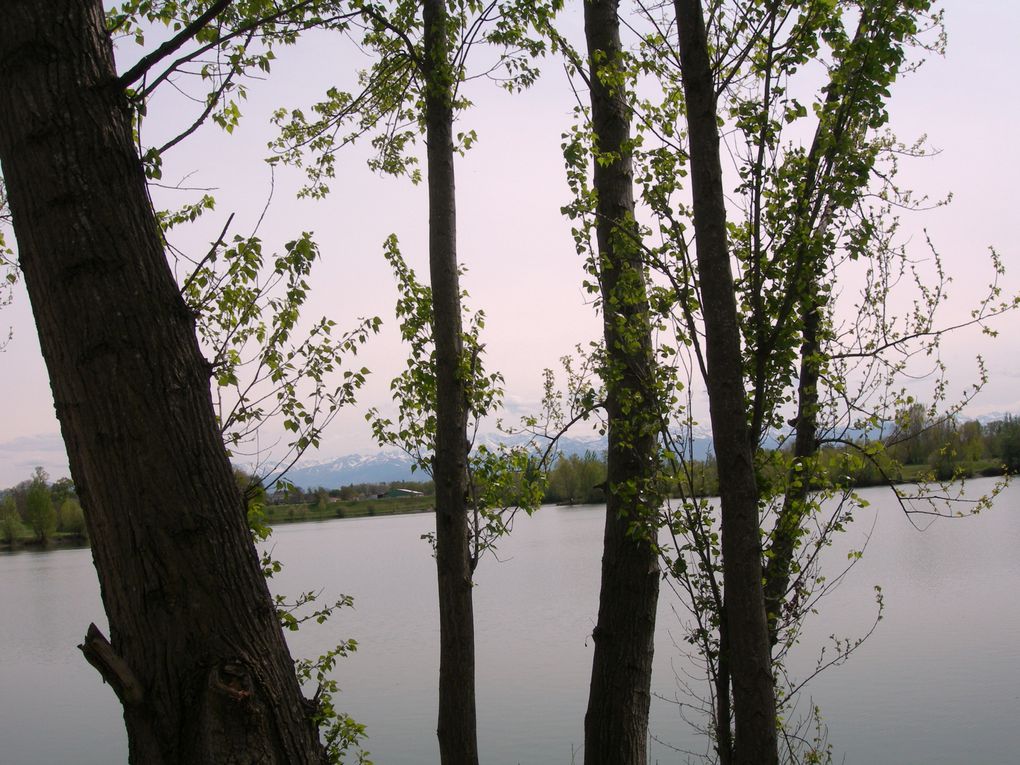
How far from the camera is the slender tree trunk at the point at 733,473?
9.99ft

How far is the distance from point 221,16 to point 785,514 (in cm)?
340

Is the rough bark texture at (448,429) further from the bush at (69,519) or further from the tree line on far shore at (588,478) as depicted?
the bush at (69,519)

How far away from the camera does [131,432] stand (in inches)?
78.1

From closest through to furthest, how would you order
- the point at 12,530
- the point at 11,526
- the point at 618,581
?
the point at 618,581 → the point at 12,530 → the point at 11,526

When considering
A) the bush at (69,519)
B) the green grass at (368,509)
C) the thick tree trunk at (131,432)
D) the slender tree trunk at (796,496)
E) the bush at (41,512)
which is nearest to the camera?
the thick tree trunk at (131,432)

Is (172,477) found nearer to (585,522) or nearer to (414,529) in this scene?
(585,522)

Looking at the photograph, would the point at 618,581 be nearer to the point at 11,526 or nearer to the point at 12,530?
the point at 12,530

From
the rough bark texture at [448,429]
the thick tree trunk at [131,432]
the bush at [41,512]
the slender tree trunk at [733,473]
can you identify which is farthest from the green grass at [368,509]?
the thick tree trunk at [131,432]

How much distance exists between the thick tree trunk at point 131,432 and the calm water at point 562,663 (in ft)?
28.0

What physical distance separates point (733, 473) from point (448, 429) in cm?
307

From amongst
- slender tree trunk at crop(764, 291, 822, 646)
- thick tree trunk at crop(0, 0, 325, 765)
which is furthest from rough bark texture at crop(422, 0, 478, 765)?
thick tree trunk at crop(0, 0, 325, 765)

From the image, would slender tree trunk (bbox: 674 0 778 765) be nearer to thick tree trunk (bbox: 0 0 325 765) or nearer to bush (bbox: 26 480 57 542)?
thick tree trunk (bbox: 0 0 325 765)

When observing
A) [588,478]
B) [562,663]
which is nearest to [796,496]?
[562,663]

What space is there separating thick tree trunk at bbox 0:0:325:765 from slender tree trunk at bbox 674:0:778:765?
1596 mm
